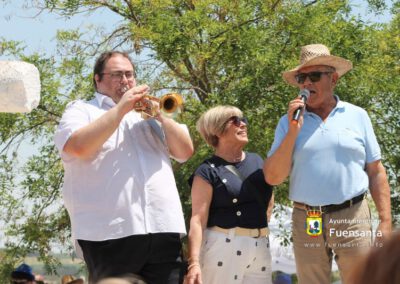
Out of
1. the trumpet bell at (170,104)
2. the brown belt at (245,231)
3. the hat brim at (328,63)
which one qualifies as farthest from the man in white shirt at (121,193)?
the hat brim at (328,63)

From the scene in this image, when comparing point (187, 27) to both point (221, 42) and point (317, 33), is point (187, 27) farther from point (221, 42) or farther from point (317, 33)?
point (317, 33)

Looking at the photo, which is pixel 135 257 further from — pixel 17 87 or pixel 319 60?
pixel 319 60

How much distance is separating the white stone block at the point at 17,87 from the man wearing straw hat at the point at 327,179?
1.51 m

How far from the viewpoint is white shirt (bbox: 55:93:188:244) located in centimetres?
450

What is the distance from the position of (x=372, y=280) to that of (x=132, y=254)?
10.2ft

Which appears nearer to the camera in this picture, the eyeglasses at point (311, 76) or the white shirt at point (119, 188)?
the white shirt at point (119, 188)

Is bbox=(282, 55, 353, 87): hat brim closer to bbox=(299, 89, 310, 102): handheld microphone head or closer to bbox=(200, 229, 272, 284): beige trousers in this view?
bbox=(299, 89, 310, 102): handheld microphone head

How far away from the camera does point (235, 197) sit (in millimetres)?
5230

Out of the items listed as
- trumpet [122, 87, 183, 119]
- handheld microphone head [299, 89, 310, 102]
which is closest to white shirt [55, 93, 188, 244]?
trumpet [122, 87, 183, 119]

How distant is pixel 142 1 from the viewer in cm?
1108

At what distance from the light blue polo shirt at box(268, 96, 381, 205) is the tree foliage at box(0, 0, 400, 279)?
15.3 feet

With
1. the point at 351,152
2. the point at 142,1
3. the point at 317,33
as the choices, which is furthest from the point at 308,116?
the point at 142,1

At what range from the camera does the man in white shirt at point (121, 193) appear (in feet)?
14.7

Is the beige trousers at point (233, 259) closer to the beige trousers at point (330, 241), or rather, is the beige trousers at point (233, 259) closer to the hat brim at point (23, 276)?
the beige trousers at point (330, 241)
